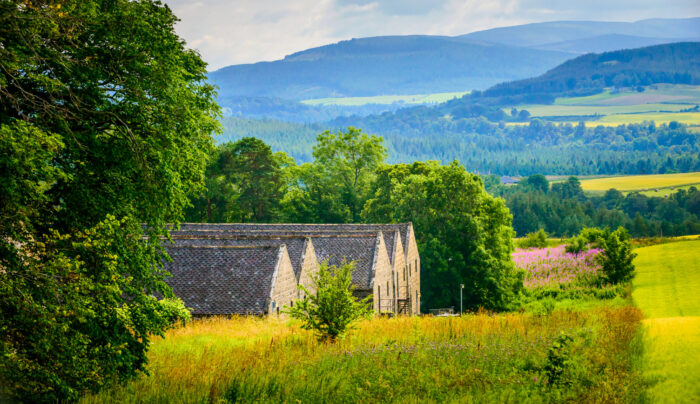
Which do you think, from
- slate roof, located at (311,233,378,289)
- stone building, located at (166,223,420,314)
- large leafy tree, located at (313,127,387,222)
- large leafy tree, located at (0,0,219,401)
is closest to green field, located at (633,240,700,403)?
large leafy tree, located at (0,0,219,401)

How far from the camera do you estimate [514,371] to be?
58.1 feet

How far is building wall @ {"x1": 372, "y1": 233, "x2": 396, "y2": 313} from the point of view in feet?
155

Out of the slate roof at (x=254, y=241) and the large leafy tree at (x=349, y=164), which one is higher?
the large leafy tree at (x=349, y=164)

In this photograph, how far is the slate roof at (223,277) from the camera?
3503cm

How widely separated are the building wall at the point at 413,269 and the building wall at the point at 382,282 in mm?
6781

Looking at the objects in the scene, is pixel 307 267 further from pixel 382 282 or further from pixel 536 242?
pixel 536 242

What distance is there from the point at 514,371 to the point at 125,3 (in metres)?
14.5

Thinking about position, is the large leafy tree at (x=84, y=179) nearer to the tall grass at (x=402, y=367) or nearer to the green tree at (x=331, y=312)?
the tall grass at (x=402, y=367)

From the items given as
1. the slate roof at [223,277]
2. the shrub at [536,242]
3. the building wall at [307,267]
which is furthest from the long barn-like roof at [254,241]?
the shrub at [536,242]

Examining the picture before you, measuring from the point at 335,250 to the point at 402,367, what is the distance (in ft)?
104

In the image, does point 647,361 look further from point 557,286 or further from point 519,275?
point 557,286

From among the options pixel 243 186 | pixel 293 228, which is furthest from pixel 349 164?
pixel 293 228

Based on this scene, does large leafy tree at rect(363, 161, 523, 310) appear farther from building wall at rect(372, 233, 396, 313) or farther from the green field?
building wall at rect(372, 233, 396, 313)

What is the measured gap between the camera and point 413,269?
2456 inches
